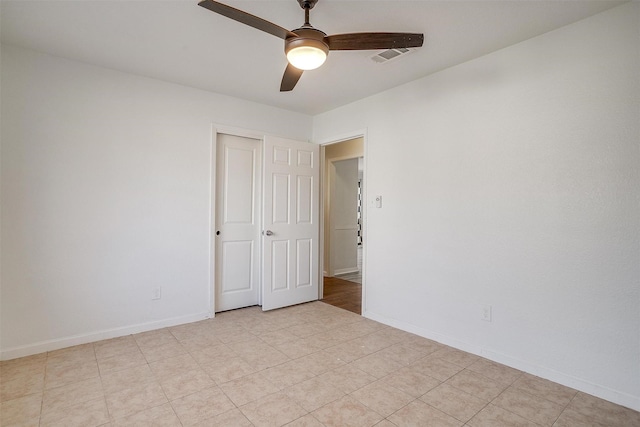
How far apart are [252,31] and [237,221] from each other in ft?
7.23

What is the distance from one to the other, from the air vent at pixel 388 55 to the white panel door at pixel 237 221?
74.3 inches

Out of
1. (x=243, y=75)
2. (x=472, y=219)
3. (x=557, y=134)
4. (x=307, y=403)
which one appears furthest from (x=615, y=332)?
(x=243, y=75)

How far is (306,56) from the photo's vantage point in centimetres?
189

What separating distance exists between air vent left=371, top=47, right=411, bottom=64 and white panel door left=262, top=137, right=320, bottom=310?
5.40 ft

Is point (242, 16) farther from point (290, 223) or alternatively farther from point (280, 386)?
point (290, 223)

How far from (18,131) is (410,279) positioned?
370cm

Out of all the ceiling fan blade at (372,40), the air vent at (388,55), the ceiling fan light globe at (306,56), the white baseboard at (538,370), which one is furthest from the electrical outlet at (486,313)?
the ceiling fan light globe at (306,56)

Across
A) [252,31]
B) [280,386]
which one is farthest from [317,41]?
[280,386]

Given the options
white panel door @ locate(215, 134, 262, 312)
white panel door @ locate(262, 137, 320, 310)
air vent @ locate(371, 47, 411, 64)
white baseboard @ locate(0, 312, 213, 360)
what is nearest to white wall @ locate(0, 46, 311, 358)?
white baseboard @ locate(0, 312, 213, 360)

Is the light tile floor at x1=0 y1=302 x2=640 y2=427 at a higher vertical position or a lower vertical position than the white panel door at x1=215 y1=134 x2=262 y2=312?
lower

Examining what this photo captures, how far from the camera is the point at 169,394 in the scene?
2.07m

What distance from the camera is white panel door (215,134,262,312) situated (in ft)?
12.3

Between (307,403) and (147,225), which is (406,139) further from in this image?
(147,225)

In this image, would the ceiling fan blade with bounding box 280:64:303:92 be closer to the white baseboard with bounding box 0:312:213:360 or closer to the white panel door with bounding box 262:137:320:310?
the white panel door with bounding box 262:137:320:310
